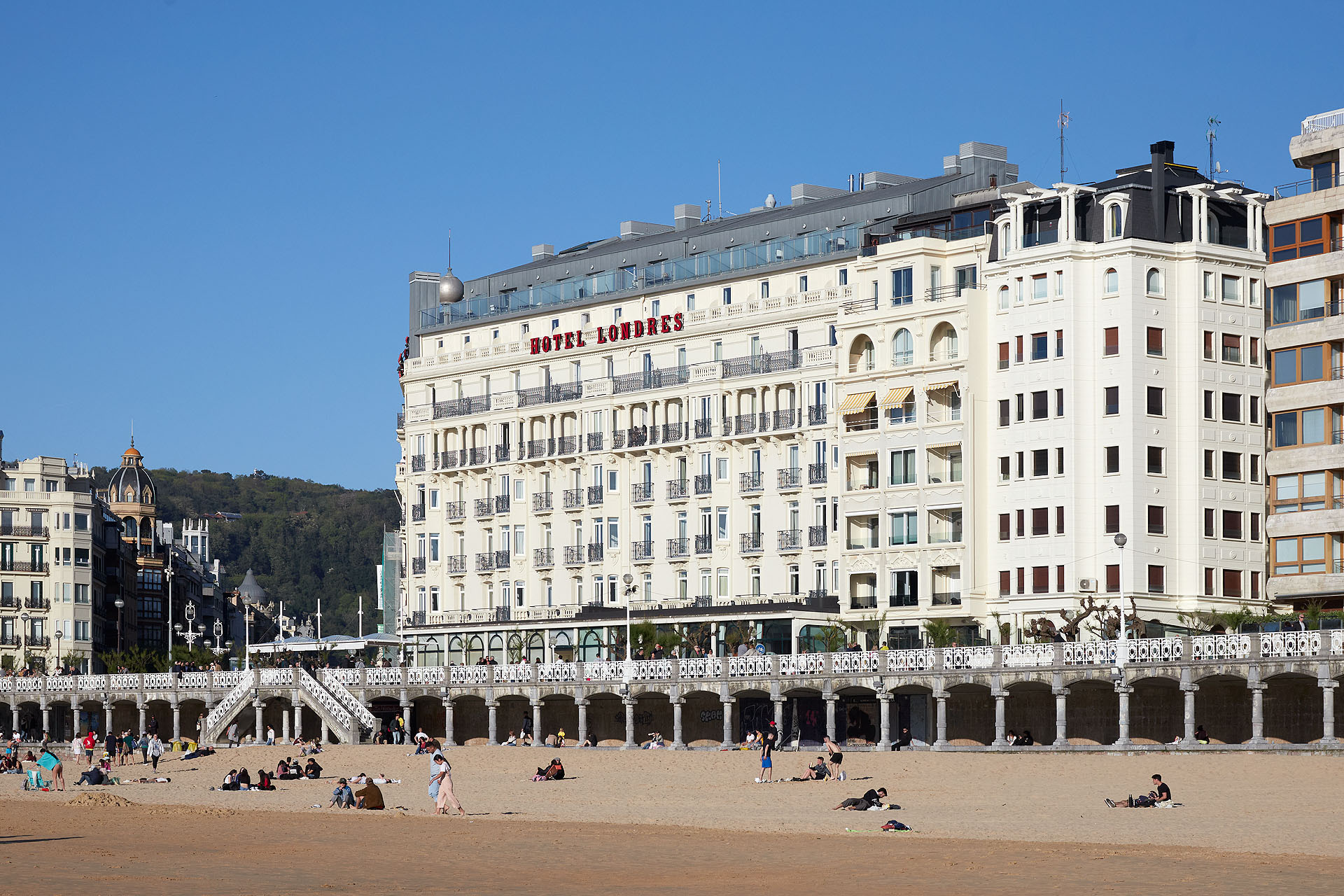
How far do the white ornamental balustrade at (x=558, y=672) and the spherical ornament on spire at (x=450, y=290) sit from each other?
1177 inches

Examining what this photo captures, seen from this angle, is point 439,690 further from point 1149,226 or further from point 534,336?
point 1149,226

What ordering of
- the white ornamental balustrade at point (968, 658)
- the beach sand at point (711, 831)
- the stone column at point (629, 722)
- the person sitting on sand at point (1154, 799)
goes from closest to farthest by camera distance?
the beach sand at point (711, 831)
the person sitting on sand at point (1154, 799)
the white ornamental balustrade at point (968, 658)
the stone column at point (629, 722)

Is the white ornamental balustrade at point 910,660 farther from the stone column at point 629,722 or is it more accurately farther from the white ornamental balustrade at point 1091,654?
the stone column at point 629,722

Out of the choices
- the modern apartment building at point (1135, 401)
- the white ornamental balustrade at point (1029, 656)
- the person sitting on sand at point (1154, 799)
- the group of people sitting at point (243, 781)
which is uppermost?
the modern apartment building at point (1135, 401)

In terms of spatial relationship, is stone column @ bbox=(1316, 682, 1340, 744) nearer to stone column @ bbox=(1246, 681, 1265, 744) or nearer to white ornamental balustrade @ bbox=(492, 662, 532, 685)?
stone column @ bbox=(1246, 681, 1265, 744)

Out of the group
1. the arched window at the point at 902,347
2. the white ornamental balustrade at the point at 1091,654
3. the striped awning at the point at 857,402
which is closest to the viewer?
the white ornamental balustrade at the point at 1091,654

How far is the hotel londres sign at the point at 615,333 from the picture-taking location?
102000mm

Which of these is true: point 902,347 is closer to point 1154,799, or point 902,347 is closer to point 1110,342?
point 1110,342

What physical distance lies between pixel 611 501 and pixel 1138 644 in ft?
116

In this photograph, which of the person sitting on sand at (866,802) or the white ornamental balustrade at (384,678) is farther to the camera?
the white ornamental balustrade at (384,678)

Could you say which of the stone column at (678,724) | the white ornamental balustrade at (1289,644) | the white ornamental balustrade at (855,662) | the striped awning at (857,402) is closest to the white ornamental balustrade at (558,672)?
the stone column at (678,724)

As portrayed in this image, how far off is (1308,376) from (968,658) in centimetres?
1849

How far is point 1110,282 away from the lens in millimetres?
86438

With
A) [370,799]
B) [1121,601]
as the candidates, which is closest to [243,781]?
[370,799]
